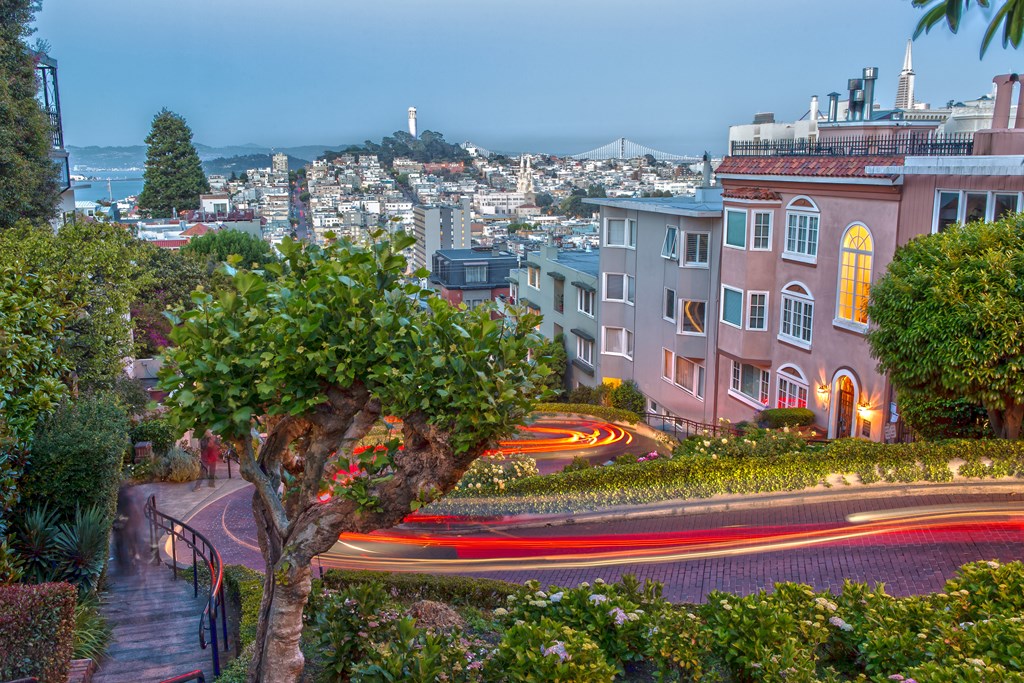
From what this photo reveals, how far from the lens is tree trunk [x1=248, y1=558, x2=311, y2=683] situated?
336 inches

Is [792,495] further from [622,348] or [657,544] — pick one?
[622,348]

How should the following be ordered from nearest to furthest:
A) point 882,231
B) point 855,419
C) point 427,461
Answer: point 427,461 → point 882,231 → point 855,419

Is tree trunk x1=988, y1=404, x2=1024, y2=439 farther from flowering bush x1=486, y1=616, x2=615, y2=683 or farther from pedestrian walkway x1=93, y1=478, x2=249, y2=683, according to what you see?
pedestrian walkway x1=93, y1=478, x2=249, y2=683

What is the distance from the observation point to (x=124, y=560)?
47.0 ft

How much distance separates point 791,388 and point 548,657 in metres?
21.8

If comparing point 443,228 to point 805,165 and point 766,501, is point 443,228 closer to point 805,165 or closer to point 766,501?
point 805,165

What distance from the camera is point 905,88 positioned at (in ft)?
190

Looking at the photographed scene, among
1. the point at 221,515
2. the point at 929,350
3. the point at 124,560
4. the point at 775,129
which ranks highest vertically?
the point at 775,129

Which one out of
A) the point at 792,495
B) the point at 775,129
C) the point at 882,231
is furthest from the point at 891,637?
the point at 775,129

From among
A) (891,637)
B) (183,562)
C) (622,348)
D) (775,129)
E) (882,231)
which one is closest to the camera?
(891,637)

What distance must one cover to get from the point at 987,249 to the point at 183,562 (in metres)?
16.1

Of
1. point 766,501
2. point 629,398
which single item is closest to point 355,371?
point 766,501

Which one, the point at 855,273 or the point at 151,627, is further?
the point at 855,273

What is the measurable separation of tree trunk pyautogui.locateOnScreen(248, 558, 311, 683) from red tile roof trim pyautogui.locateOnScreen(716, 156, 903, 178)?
1946 centimetres
